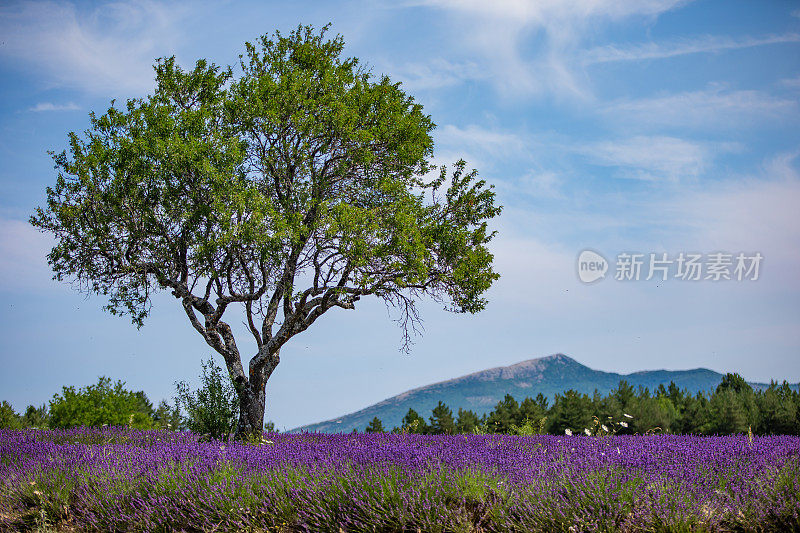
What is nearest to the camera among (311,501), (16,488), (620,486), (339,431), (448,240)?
(620,486)

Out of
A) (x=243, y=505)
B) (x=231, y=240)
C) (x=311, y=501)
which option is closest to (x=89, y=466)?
(x=243, y=505)

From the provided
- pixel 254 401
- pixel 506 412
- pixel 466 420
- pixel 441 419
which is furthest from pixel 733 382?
pixel 254 401

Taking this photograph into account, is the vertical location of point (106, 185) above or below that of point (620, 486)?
above

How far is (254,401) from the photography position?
11.4 meters

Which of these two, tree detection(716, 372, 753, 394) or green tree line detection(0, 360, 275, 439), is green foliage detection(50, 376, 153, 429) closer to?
green tree line detection(0, 360, 275, 439)

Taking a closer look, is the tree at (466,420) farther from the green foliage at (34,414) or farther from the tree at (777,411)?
the green foliage at (34,414)

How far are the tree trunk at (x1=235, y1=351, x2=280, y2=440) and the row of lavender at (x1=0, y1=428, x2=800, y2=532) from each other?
417 cm

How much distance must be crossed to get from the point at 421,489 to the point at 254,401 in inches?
295

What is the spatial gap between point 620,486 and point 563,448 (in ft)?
7.18

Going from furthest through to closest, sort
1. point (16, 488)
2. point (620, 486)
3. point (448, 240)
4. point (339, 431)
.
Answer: point (448, 240), point (339, 431), point (16, 488), point (620, 486)

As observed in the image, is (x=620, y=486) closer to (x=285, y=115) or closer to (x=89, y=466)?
(x=89, y=466)

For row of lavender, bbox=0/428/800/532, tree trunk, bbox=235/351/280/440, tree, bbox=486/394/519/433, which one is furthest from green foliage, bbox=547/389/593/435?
row of lavender, bbox=0/428/800/532

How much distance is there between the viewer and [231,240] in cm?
1059

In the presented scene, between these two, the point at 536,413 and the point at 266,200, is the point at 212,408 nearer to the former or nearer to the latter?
the point at 266,200
